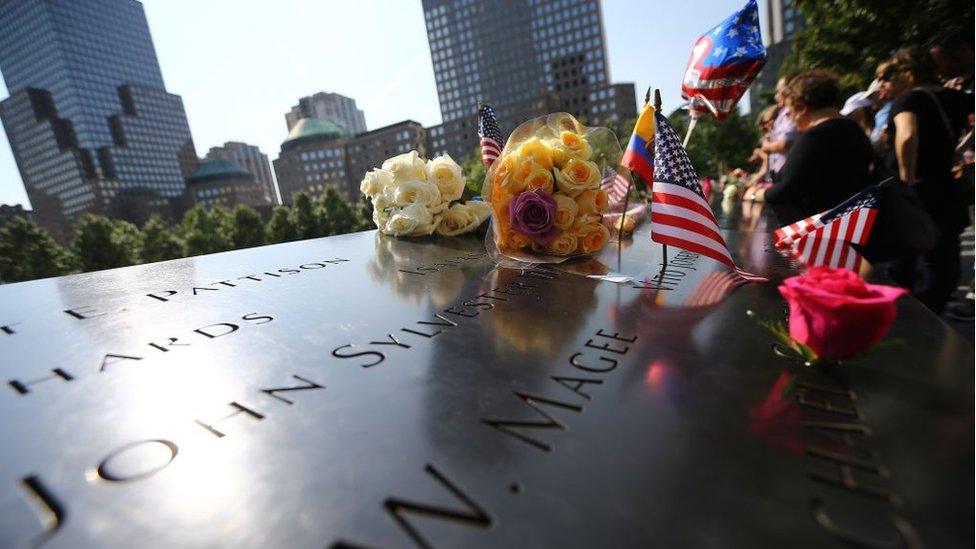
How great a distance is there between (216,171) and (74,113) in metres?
21.8

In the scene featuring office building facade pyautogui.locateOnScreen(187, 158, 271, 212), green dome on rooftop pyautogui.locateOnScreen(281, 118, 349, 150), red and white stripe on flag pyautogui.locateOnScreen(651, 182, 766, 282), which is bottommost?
red and white stripe on flag pyautogui.locateOnScreen(651, 182, 766, 282)

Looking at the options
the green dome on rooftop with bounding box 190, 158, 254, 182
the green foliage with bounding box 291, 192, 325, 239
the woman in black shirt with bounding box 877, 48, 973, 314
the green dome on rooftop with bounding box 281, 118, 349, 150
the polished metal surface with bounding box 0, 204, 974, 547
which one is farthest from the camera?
the green dome on rooftop with bounding box 281, 118, 349, 150

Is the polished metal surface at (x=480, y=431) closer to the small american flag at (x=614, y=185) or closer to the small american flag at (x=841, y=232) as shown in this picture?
the small american flag at (x=841, y=232)

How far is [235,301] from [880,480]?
2.01 meters

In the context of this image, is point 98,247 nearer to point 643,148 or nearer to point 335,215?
point 335,215

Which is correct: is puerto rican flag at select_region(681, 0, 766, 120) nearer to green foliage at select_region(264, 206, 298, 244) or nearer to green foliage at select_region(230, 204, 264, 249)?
green foliage at select_region(264, 206, 298, 244)

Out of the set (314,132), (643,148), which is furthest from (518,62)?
(643,148)

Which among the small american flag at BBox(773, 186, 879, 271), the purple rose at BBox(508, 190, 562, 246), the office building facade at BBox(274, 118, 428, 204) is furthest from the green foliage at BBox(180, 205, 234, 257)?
the office building facade at BBox(274, 118, 428, 204)

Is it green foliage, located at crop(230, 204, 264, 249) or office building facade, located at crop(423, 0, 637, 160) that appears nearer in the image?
green foliage, located at crop(230, 204, 264, 249)

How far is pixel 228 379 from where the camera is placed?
1.11 metres

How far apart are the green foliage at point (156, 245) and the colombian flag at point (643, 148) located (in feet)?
116

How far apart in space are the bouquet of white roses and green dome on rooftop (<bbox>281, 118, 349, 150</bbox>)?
91.7m

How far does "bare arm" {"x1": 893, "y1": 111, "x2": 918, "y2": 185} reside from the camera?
3.09 meters

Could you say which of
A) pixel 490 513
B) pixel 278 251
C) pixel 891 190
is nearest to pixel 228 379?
pixel 490 513
